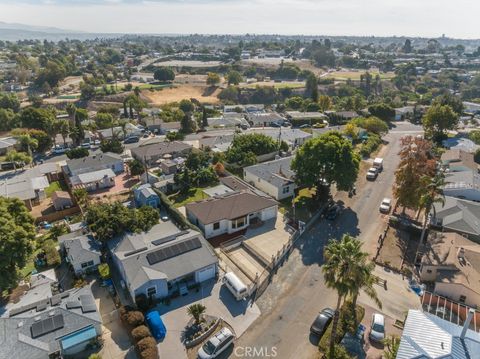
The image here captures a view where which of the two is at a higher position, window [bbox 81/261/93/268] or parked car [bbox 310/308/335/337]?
parked car [bbox 310/308/335/337]

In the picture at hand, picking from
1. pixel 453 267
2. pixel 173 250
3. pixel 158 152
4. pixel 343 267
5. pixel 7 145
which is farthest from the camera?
pixel 7 145

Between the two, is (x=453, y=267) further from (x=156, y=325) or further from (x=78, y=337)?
(x=78, y=337)

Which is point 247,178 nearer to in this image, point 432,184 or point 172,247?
point 172,247

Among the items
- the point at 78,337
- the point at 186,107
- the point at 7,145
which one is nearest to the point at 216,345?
the point at 78,337

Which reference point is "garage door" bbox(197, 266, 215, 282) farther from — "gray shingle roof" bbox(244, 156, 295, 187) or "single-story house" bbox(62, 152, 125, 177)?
"single-story house" bbox(62, 152, 125, 177)

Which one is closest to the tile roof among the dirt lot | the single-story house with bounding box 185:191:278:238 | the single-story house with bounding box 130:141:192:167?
the single-story house with bounding box 185:191:278:238
